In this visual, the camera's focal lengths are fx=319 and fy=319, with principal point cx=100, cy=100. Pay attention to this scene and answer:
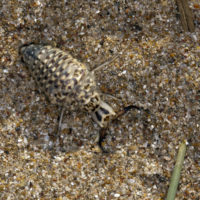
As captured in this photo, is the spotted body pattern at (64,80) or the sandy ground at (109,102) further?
the sandy ground at (109,102)

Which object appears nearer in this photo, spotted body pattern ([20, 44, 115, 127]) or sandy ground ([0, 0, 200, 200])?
spotted body pattern ([20, 44, 115, 127])

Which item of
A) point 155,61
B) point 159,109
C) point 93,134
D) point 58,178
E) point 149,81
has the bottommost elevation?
point 58,178

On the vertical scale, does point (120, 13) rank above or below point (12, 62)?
above

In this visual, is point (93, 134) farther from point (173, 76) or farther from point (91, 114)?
point (173, 76)

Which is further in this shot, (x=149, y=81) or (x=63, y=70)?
(x=149, y=81)

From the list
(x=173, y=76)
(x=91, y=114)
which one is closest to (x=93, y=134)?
(x=91, y=114)
